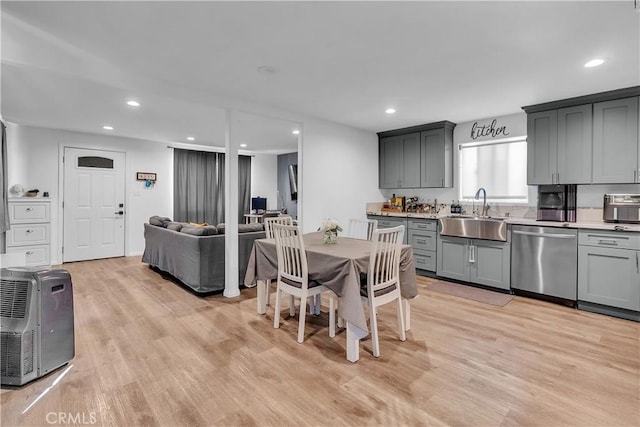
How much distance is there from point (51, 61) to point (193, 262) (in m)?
2.37

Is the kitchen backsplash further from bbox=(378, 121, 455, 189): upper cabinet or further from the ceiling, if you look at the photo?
the ceiling

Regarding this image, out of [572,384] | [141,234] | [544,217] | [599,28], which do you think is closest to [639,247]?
[544,217]

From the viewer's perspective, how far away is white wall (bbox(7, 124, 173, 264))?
5234 mm

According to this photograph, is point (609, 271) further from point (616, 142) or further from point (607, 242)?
point (616, 142)

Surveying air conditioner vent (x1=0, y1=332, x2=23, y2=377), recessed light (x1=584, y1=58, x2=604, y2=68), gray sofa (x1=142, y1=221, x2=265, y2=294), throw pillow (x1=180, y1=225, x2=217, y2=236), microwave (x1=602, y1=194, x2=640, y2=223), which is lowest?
air conditioner vent (x1=0, y1=332, x2=23, y2=377)

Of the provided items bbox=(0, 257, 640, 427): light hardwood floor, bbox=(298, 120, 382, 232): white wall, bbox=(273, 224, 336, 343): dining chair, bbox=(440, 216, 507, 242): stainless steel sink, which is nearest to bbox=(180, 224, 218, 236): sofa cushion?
bbox=(0, 257, 640, 427): light hardwood floor

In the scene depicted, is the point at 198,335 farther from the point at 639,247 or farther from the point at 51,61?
the point at 639,247

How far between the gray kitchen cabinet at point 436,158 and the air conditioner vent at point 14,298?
487 cm

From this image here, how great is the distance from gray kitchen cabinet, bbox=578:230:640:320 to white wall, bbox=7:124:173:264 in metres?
6.99

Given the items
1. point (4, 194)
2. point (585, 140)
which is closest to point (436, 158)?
point (585, 140)

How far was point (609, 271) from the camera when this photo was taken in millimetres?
3240

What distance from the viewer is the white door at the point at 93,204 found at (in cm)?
564

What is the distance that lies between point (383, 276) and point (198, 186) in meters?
5.79

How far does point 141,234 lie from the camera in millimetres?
6449
